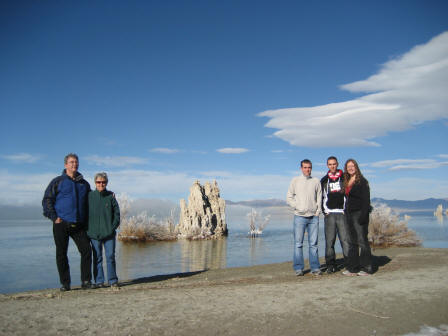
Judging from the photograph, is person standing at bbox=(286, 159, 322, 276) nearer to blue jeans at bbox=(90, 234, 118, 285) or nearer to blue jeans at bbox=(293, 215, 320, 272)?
blue jeans at bbox=(293, 215, 320, 272)

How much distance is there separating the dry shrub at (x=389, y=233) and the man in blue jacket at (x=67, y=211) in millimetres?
12939

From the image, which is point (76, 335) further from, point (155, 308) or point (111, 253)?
point (111, 253)

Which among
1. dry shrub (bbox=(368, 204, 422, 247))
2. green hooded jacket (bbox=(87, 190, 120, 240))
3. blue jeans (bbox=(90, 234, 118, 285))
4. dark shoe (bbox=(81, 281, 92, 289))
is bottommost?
dry shrub (bbox=(368, 204, 422, 247))

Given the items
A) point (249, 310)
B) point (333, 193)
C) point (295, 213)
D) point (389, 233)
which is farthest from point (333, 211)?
point (389, 233)

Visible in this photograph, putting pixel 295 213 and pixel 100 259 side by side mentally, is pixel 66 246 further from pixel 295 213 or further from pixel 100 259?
pixel 295 213

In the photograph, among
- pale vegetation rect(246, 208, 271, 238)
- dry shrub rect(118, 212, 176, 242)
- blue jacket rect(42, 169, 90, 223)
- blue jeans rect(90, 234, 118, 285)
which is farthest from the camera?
pale vegetation rect(246, 208, 271, 238)

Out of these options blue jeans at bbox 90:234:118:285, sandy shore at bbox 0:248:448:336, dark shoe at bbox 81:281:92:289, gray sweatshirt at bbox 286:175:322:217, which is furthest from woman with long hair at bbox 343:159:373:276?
dark shoe at bbox 81:281:92:289

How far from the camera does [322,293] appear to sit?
474 centimetres

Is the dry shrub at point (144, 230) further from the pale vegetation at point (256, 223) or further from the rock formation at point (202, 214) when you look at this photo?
the pale vegetation at point (256, 223)

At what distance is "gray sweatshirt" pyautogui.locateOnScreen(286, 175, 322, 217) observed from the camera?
257 inches

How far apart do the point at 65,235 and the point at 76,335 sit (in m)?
2.58

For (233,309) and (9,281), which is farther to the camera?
(9,281)

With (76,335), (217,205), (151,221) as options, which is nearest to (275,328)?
(76,335)

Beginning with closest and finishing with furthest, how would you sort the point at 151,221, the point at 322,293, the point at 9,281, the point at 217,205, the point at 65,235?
1. the point at 322,293
2. the point at 65,235
3. the point at 9,281
4. the point at 151,221
5. the point at 217,205
